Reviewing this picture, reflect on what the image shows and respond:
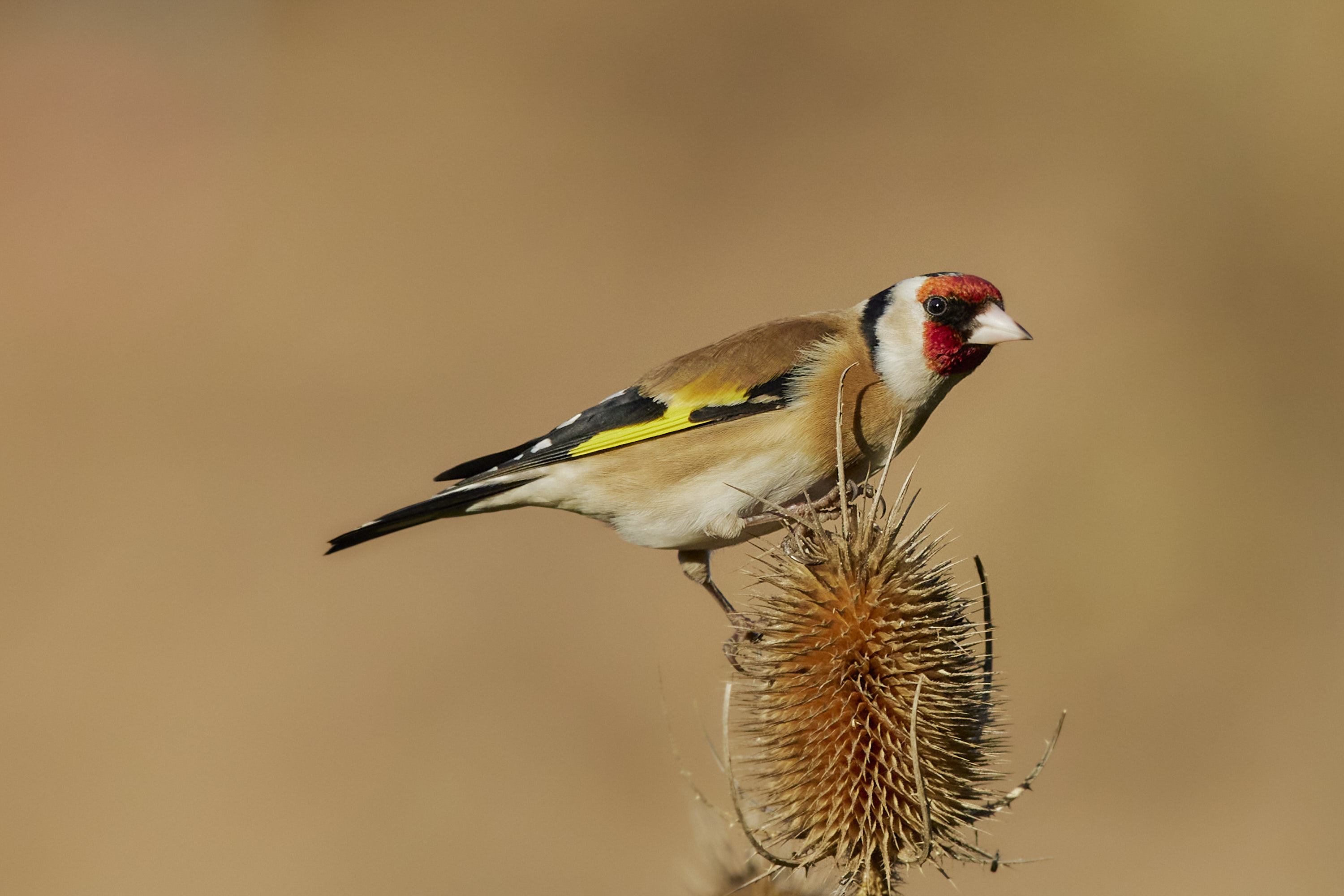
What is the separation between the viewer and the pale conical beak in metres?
3.68

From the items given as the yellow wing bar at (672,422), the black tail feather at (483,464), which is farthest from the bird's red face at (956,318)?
the black tail feather at (483,464)

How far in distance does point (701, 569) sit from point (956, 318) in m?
1.53

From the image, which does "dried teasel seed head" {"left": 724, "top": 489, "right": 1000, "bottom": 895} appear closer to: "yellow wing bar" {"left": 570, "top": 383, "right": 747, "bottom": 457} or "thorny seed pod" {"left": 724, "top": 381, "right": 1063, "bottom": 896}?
"thorny seed pod" {"left": 724, "top": 381, "right": 1063, "bottom": 896}

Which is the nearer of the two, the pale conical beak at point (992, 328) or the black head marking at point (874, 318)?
the pale conical beak at point (992, 328)

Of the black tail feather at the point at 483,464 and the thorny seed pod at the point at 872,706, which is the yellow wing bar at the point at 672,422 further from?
the thorny seed pod at the point at 872,706

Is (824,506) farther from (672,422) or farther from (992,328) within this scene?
(992,328)

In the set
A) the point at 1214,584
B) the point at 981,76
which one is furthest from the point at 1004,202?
the point at 1214,584

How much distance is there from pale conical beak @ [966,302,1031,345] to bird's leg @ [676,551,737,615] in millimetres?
1483

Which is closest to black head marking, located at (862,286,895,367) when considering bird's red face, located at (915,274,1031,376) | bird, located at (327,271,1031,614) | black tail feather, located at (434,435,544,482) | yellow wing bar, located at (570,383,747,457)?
bird, located at (327,271,1031,614)

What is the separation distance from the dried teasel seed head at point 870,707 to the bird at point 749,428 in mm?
589

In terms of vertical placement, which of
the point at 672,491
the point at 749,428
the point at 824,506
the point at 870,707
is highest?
the point at 749,428

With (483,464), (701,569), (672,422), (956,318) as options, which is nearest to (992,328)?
(956,318)

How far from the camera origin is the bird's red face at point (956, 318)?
3.83 m

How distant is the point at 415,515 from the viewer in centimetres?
405
